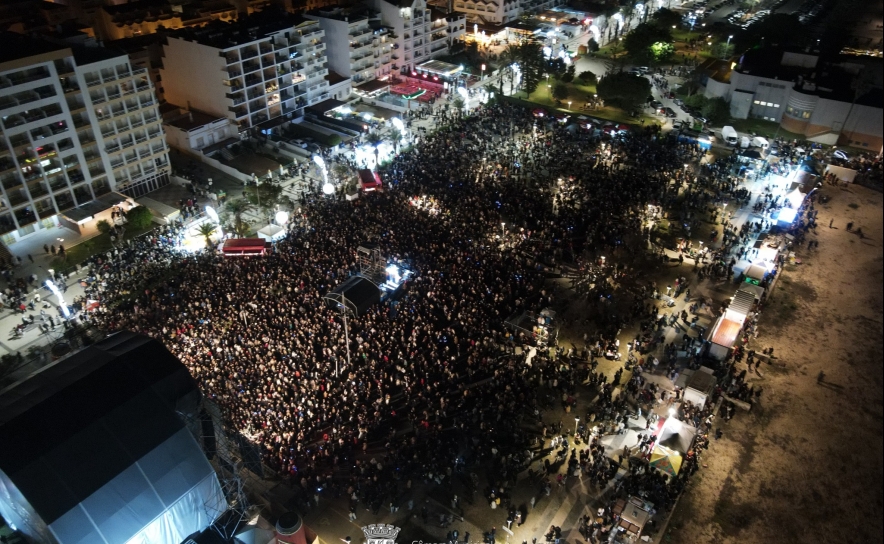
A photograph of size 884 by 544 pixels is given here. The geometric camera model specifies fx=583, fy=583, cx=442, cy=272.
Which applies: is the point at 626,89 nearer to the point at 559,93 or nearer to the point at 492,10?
the point at 559,93

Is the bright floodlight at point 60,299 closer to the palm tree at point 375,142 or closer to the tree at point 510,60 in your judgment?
the palm tree at point 375,142

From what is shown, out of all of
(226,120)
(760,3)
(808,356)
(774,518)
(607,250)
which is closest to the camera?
(774,518)

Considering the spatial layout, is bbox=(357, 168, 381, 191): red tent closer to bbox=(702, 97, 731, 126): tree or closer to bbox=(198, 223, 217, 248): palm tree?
bbox=(198, 223, 217, 248): palm tree

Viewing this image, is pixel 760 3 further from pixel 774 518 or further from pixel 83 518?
pixel 83 518

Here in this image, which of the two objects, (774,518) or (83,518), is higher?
(83,518)

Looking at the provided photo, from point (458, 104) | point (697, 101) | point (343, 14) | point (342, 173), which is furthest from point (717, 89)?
point (342, 173)

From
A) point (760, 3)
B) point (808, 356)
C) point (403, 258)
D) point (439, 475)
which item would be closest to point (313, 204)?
point (403, 258)
